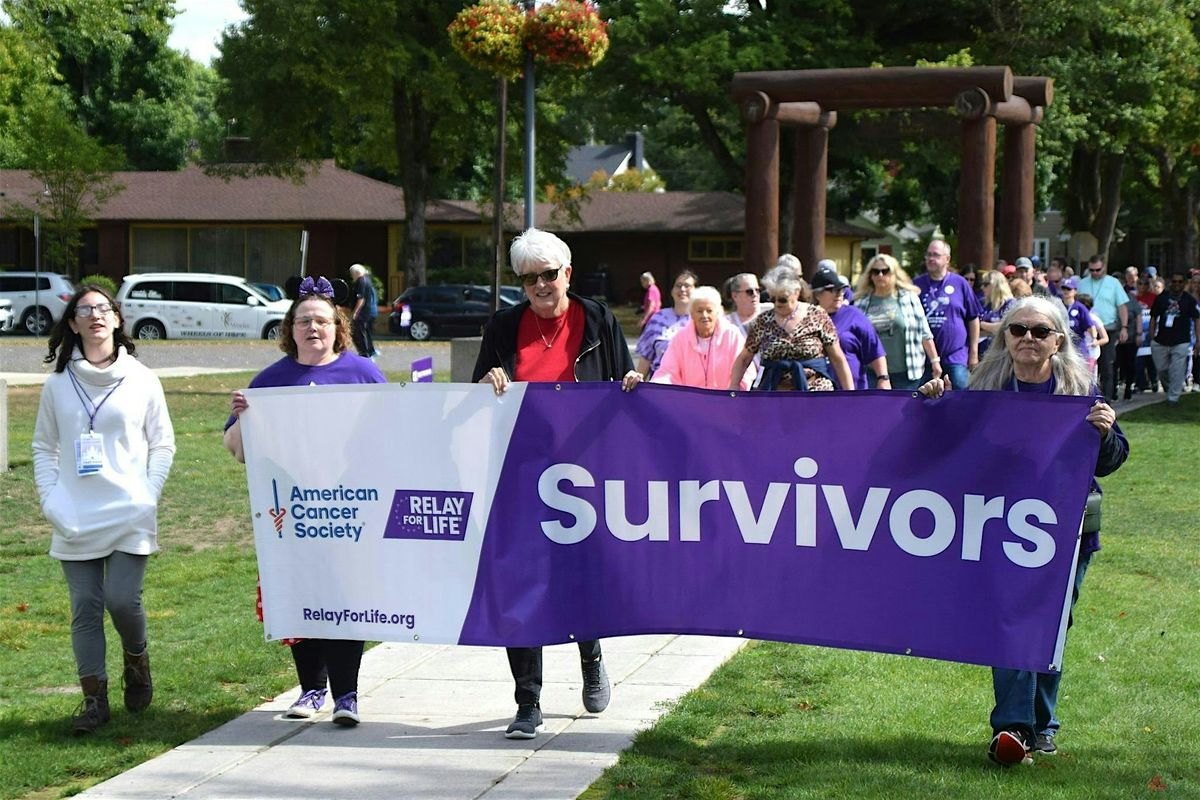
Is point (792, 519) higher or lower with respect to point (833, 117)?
lower

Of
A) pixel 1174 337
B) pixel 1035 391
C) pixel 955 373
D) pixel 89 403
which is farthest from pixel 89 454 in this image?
pixel 1174 337

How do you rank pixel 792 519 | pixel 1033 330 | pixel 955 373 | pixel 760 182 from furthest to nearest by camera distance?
pixel 760 182
pixel 955 373
pixel 792 519
pixel 1033 330

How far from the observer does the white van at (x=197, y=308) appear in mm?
39531

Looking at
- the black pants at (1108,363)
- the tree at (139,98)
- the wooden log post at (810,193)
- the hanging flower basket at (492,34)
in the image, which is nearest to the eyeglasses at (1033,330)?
the hanging flower basket at (492,34)

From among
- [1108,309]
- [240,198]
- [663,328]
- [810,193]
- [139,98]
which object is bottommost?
[663,328]

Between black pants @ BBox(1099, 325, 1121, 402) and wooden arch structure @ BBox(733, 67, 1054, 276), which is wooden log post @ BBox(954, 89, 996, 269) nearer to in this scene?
wooden arch structure @ BBox(733, 67, 1054, 276)

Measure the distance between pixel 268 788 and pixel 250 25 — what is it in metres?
44.4

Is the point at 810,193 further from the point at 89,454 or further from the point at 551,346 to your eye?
the point at 89,454

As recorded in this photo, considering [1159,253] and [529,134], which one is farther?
[1159,253]

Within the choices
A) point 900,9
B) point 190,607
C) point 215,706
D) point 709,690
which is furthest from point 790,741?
point 900,9

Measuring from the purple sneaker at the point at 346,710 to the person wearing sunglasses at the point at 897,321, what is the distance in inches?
265

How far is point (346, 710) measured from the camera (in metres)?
6.64

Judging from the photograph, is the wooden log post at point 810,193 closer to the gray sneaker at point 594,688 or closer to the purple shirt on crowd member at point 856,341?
the purple shirt on crowd member at point 856,341

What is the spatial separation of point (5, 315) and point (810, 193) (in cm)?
2522
